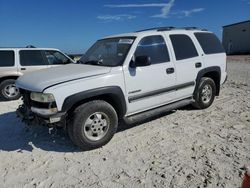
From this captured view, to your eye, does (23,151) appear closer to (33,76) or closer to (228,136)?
(33,76)

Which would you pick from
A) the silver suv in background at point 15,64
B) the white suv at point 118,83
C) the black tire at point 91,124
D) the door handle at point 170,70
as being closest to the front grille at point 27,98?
the white suv at point 118,83

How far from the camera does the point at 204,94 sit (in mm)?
6824

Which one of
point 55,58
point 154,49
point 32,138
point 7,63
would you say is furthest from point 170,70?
point 7,63

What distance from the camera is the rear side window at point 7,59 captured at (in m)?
8.98

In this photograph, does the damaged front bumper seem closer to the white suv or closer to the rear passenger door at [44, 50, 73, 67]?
the white suv

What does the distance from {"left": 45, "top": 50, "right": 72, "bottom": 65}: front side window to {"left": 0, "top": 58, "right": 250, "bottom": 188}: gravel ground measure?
12.5 feet

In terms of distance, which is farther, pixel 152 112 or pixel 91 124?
pixel 152 112

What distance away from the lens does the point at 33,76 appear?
16.5 feet

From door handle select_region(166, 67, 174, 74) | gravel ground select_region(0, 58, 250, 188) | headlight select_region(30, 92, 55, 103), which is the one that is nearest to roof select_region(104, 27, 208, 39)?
door handle select_region(166, 67, 174, 74)

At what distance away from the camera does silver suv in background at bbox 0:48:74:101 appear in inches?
353

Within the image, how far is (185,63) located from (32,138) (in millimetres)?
3502

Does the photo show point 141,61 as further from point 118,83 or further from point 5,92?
point 5,92

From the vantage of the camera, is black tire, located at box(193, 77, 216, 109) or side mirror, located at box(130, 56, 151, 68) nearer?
side mirror, located at box(130, 56, 151, 68)

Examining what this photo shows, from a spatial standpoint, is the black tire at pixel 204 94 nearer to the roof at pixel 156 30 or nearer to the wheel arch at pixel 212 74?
the wheel arch at pixel 212 74
